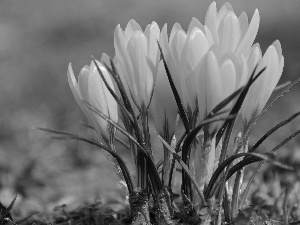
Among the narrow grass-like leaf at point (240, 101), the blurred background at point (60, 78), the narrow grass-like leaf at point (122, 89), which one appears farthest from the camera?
the blurred background at point (60, 78)

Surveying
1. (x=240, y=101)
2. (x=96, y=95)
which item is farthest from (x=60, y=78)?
(x=240, y=101)

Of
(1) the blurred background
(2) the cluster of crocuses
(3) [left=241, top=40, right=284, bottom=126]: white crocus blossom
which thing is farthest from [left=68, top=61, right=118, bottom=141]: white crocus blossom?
(3) [left=241, top=40, right=284, bottom=126]: white crocus blossom

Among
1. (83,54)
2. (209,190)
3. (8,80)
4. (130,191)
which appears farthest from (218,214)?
(83,54)

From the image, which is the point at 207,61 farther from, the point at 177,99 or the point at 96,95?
the point at 96,95

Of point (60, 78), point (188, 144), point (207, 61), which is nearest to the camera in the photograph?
point (207, 61)

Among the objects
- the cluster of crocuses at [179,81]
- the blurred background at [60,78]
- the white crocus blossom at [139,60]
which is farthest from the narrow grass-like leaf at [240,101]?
the blurred background at [60,78]

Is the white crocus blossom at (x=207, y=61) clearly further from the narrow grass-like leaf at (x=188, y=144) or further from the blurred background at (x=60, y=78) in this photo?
the blurred background at (x=60, y=78)
